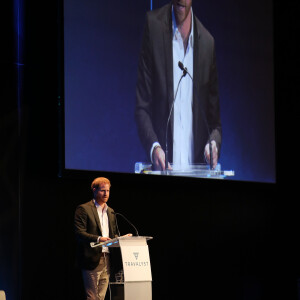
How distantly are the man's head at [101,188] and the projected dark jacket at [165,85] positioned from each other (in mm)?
972

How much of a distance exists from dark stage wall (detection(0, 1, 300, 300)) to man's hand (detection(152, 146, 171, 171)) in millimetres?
139

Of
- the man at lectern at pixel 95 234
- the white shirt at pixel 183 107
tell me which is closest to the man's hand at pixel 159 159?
the white shirt at pixel 183 107

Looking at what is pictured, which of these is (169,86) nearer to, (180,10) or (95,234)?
(180,10)

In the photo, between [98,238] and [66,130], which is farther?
[66,130]

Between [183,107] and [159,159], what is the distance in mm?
571

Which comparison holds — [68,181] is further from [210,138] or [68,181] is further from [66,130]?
[210,138]

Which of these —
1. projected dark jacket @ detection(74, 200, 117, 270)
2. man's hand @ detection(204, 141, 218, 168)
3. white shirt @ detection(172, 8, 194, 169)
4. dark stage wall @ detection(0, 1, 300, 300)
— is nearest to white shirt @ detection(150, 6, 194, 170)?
white shirt @ detection(172, 8, 194, 169)

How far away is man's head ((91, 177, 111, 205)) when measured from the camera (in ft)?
17.7

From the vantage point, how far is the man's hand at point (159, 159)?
620 centimetres

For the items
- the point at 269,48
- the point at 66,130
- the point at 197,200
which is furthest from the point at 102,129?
the point at 269,48

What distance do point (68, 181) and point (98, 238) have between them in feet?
4.29

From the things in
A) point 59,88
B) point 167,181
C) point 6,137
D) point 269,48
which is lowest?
point 167,181

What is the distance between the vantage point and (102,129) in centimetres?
625

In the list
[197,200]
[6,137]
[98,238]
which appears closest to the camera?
[98,238]
